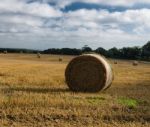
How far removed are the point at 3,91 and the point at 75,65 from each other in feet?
10.7

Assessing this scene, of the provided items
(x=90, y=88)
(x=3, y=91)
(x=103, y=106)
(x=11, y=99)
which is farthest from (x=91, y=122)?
(x=90, y=88)

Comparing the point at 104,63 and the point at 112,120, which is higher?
the point at 104,63

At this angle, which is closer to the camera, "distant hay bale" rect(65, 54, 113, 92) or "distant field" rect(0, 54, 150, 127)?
"distant field" rect(0, 54, 150, 127)

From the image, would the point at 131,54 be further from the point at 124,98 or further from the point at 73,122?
the point at 73,122

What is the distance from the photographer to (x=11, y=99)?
1150 centimetres

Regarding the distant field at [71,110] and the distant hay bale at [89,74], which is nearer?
the distant field at [71,110]

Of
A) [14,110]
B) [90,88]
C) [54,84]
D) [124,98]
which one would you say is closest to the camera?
[14,110]

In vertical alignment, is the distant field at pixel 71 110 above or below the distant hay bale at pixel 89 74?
below

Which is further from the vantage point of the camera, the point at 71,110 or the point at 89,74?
the point at 89,74

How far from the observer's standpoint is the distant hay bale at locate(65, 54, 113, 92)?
15.1 m

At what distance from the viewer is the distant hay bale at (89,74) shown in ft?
49.6

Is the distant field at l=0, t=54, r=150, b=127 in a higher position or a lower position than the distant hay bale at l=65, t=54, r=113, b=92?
lower

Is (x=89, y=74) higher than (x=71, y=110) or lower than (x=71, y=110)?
higher

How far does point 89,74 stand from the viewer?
1550 cm
